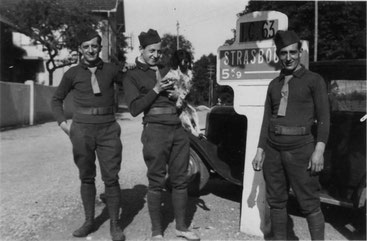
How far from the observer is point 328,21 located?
31234 mm

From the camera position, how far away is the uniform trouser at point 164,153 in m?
3.83

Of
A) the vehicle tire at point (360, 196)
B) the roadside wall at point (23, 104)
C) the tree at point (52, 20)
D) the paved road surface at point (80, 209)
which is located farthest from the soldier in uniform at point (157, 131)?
the tree at point (52, 20)

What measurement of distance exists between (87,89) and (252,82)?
62.4 inches

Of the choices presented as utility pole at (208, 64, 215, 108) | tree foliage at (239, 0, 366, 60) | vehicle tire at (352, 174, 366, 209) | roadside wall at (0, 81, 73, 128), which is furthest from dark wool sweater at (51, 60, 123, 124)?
tree foliage at (239, 0, 366, 60)

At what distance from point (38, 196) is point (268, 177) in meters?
3.32

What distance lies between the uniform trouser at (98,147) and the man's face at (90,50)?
2.01 feet

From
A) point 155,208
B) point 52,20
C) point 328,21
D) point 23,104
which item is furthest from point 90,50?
point 328,21

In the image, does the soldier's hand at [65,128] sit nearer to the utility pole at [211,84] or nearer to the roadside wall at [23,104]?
the utility pole at [211,84]

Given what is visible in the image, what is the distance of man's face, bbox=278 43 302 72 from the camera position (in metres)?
3.35

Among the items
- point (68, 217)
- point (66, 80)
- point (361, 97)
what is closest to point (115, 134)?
point (66, 80)

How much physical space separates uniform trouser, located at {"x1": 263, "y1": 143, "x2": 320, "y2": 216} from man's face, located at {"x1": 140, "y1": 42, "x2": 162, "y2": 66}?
136 cm

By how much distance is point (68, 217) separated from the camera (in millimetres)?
4660

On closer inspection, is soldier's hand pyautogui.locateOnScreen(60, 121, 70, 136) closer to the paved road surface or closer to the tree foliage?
the paved road surface

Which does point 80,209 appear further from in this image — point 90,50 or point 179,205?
point 90,50
